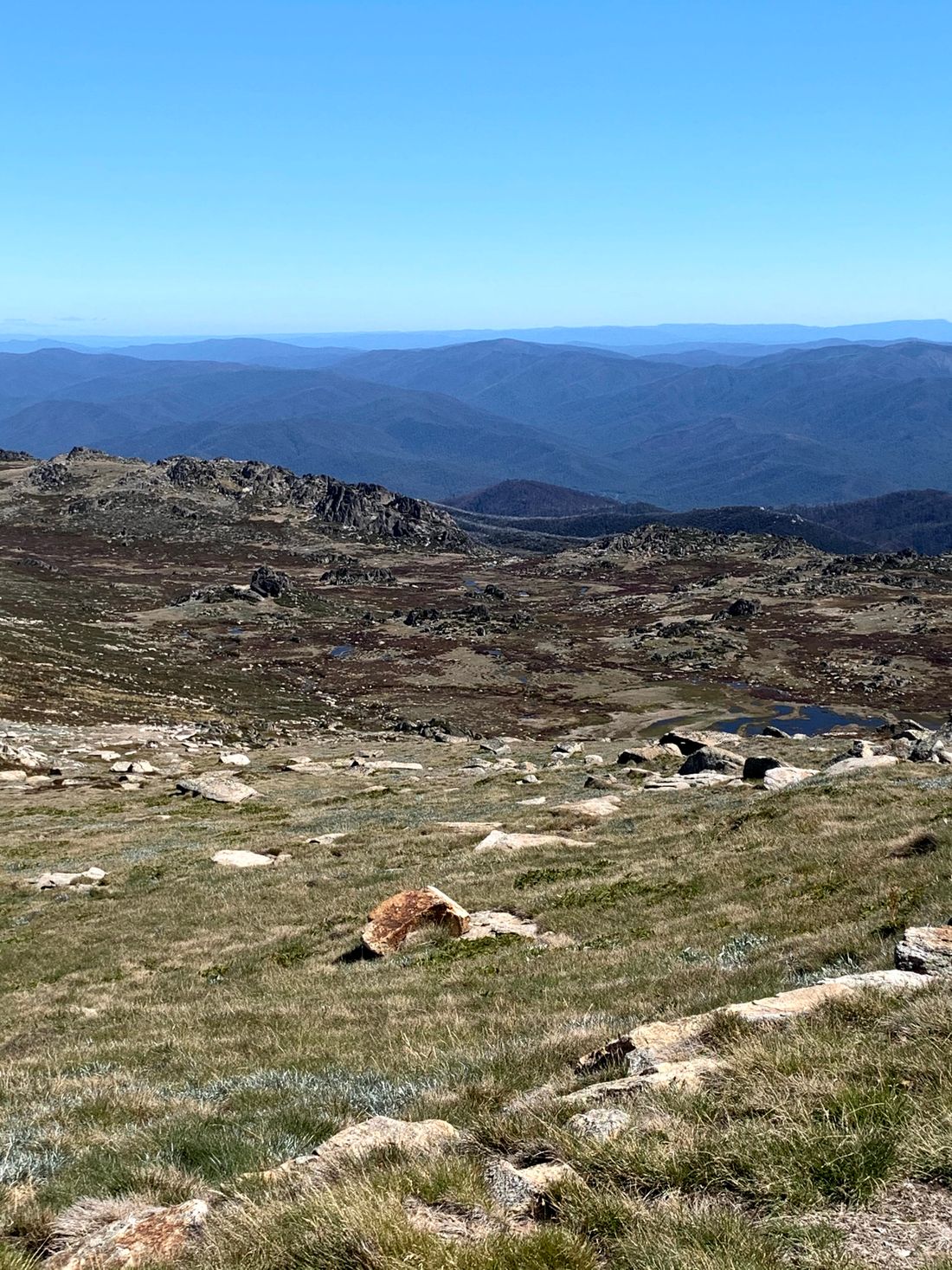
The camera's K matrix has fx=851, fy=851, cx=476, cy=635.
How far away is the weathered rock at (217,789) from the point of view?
47625 millimetres

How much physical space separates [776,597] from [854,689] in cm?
7261

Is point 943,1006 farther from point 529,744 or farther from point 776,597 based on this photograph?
point 776,597

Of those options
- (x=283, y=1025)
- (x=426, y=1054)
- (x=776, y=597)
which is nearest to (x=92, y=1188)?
(x=426, y=1054)

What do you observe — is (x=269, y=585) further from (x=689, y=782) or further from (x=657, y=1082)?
(x=657, y=1082)

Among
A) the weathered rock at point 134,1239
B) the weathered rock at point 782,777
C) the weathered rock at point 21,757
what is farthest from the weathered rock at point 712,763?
the weathered rock at point 21,757

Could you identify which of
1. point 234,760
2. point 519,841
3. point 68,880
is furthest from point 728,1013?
point 234,760

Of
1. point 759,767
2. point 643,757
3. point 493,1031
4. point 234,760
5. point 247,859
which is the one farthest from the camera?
point 234,760

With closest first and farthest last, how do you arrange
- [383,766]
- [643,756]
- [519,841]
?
[519,841], [643,756], [383,766]

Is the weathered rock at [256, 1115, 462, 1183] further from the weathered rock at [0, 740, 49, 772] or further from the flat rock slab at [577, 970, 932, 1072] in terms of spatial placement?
the weathered rock at [0, 740, 49, 772]

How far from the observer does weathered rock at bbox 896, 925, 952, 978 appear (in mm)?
9633

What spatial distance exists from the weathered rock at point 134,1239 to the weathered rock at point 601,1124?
2.88 metres

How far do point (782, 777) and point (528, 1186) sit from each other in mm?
32807

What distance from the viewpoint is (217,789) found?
48.3 m

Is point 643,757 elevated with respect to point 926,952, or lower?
lower
